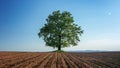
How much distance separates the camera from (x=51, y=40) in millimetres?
56469

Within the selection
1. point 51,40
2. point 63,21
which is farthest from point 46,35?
point 63,21

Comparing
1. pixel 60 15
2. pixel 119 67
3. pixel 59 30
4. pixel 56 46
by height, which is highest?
pixel 60 15

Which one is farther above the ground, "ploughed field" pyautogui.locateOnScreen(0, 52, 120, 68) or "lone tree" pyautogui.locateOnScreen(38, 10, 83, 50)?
"lone tree" pyautogui.locateOnScreen(38, 10, 83, 50)

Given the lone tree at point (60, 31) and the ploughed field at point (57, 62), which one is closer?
the ploughed field at point (57, 62)

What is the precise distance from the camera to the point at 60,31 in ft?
188

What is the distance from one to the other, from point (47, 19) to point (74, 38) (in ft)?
29.8

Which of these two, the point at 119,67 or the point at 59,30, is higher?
the point at 59,30

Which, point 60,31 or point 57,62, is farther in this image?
point 60,31

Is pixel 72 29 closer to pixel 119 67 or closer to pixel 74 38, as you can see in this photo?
pixel 74 38

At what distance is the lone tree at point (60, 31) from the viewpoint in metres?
56.6

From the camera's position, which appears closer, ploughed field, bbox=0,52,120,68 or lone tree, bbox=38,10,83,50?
ploughed field, bbox=0,52,120,68

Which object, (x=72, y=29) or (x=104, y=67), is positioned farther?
(x=72, y=29)

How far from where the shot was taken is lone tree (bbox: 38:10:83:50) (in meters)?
56.6

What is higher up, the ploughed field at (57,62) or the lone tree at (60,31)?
the lone tree at (60,31)
